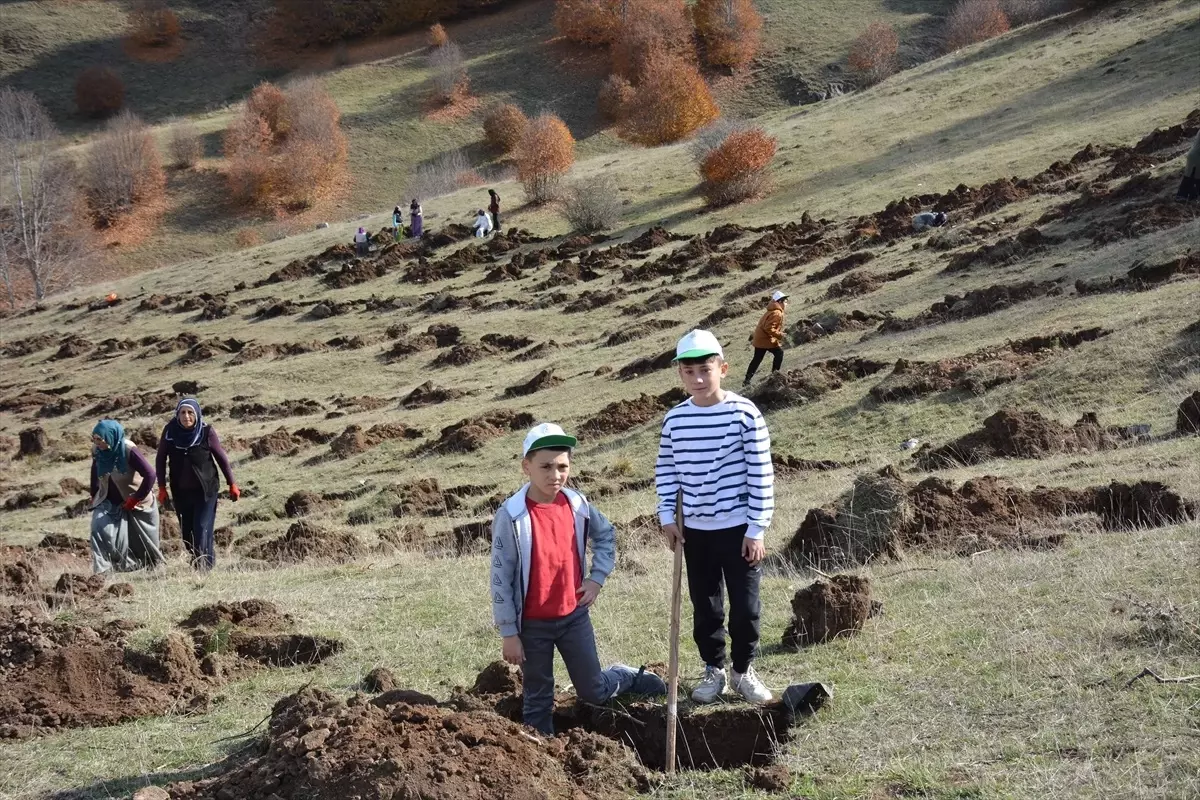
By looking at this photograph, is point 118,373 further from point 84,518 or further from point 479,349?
point 84,518

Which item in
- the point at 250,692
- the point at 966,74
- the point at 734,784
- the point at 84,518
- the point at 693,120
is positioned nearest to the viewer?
the point at 734,784

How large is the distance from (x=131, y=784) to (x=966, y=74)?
48.8 meters

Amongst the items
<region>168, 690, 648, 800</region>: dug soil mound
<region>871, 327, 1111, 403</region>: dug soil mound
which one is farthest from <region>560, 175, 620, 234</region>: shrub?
<region>168, 690, 648, 800</region>: dug soil mound

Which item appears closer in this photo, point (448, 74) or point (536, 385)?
point (536, 385)

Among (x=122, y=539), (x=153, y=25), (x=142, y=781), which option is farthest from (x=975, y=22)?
(x=142, y=781)

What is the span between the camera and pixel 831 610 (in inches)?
255

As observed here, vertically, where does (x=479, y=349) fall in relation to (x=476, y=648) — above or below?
above

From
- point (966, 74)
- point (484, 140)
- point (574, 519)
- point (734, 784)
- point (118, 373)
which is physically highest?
point (484, 140)

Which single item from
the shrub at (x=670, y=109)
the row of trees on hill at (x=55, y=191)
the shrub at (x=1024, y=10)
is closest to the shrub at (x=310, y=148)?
the row of trees on hill at (x=55, y=191)

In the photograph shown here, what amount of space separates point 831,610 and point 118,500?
8.58 m

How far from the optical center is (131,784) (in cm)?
553

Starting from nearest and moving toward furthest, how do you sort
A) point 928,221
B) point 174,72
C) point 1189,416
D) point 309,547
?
1. point 1189,416
2. point 309,547
3. point 928,221
4. point 174,72

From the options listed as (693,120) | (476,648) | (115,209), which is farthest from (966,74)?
(115,209)

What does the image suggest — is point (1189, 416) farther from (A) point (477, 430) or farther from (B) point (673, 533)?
(A) point (477, 430)
